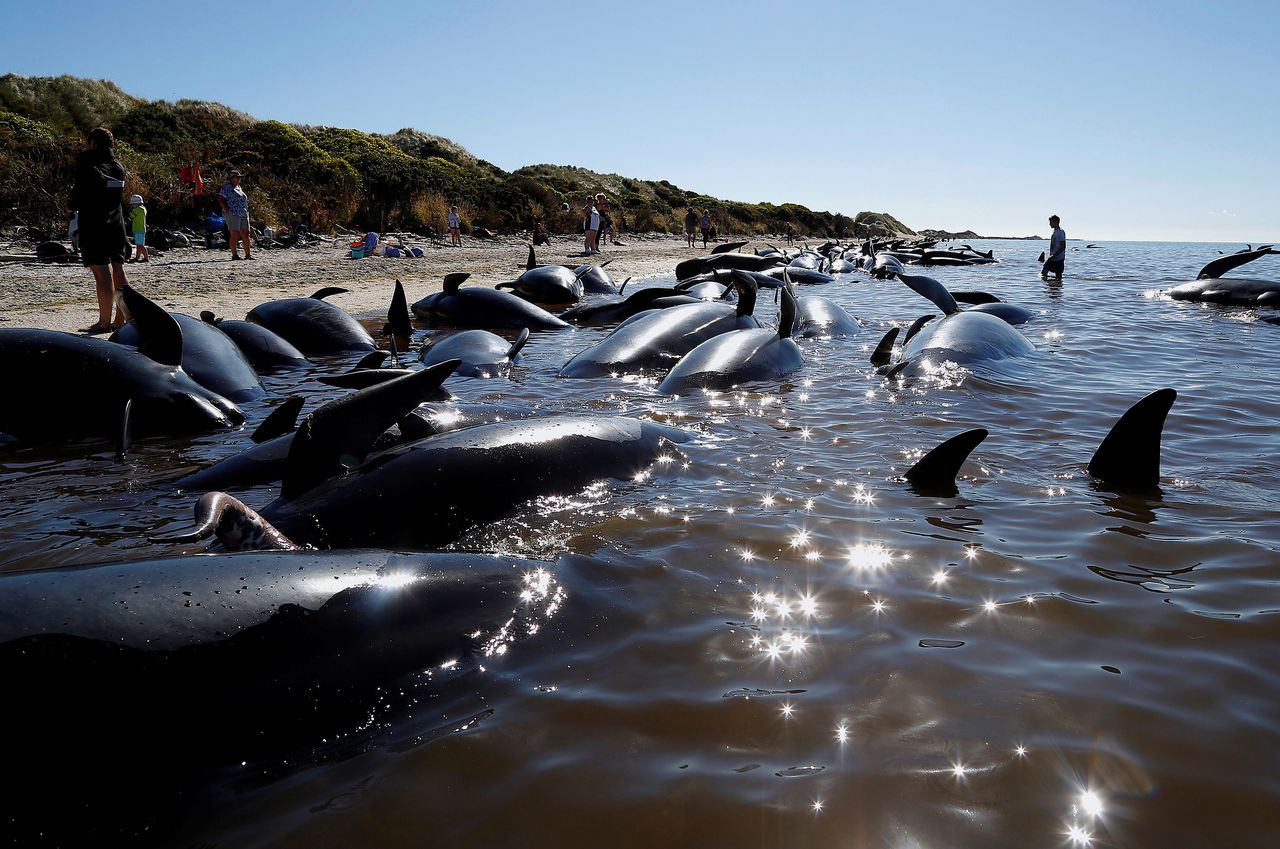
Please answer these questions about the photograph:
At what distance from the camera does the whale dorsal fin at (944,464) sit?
3873 mm

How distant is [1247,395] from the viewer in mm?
6340

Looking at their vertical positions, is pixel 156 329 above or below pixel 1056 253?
below

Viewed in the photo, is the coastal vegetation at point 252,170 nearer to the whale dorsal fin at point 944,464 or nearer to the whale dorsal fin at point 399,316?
the whale dorsal fin at point 399,316

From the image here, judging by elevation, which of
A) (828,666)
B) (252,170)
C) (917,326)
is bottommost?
(828,666)

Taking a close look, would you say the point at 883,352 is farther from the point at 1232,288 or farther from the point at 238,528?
the point at 1232,288

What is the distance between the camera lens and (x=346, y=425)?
3.29 meters

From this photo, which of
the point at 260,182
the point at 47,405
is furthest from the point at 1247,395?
the point at 260,182

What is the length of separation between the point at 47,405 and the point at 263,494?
231cm

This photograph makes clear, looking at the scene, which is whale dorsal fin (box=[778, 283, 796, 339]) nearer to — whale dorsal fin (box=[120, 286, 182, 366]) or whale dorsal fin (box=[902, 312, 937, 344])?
whale dorsal fin (box=[902, 312, 937, 344])

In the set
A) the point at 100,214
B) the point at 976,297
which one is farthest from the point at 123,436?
the point at 976,297

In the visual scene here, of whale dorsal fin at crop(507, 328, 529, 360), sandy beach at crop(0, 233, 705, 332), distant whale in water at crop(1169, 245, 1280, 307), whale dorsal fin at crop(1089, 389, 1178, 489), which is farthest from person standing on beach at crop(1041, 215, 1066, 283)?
whale dorsal fin at crop(1089, 389, 1178, 489)

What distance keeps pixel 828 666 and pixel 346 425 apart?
7.12 ft

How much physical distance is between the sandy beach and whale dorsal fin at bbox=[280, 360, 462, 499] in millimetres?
6996

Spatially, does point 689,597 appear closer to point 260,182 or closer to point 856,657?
point 856,657
